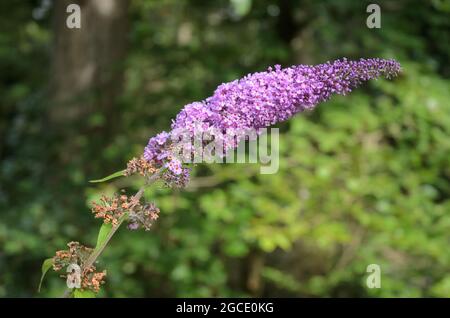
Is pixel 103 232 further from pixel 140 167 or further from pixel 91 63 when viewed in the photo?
pixel 91 63

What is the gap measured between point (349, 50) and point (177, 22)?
2.07m

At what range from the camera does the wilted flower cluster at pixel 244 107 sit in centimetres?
152

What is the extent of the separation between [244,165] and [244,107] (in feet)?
8.29

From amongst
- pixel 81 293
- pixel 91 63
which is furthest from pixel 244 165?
pixel 81 293

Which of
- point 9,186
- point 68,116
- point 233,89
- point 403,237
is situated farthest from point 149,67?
point 233,89

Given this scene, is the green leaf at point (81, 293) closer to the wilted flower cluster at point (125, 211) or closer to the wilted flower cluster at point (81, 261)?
the wilted flower cluster at point (81, 261)

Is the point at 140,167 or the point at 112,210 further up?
the point at 140,167

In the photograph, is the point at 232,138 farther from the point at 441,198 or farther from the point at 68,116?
the point at 441,198

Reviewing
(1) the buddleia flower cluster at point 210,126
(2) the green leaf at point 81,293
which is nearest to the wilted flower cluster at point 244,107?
(1) the buddleia flower cluster at point 210,126

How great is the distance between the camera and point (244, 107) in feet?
4.98

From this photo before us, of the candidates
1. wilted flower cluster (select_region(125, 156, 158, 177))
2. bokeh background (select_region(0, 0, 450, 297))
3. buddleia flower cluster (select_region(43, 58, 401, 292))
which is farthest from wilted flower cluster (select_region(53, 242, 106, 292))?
bokeh background (select_region(0, 0, 450, 297))

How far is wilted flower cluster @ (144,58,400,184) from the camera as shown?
4.98 ft

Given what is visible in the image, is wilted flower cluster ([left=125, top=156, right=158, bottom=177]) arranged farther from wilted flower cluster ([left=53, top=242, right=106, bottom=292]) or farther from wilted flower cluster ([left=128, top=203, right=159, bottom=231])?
wilted flower cluster ([left=53, top=242, right=106, bottom=292])
